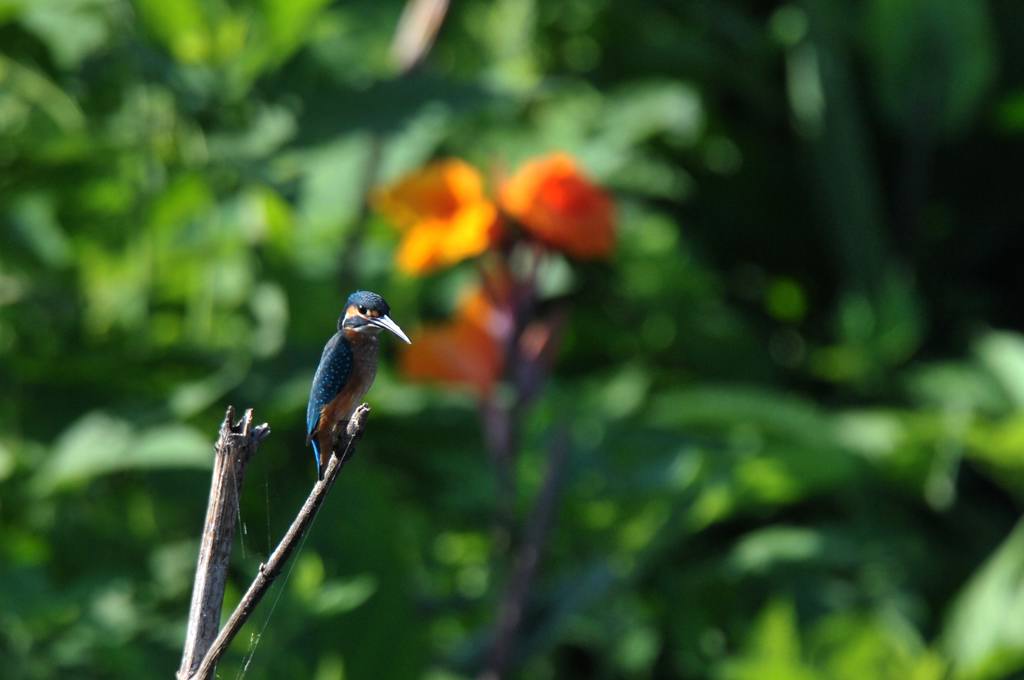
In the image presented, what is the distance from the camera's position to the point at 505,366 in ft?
5.80

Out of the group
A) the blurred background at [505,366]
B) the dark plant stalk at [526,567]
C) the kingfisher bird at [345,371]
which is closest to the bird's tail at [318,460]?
the kingfisher bird at [345,371]

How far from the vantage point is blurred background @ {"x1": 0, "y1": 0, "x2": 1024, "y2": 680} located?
169cm

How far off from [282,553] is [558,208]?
1.34 meters

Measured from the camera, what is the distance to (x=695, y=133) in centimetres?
264

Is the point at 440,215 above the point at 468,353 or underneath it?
above

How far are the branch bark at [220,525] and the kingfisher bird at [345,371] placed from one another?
0.07 feet

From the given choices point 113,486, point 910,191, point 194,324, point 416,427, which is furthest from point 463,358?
point 910,191

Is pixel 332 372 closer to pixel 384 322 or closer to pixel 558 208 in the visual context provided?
pixel 384 322

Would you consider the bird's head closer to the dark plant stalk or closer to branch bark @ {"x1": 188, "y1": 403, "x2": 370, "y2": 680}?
branch bark @ {"x1": 188, "y1": 403, "x2": 370, "y2": 680}

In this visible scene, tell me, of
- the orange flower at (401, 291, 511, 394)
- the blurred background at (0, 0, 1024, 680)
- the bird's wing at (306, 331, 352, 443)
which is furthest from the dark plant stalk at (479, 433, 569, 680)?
the bird's wing at (306, 331, 352, 443)

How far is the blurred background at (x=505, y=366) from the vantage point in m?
1.69

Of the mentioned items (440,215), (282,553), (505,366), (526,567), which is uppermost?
(440,215)

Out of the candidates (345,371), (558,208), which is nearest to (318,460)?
(345,371)

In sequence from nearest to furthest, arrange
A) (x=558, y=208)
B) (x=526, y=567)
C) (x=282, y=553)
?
(x=282, y=553), (x=526, y=567), (x=558, y=208)
